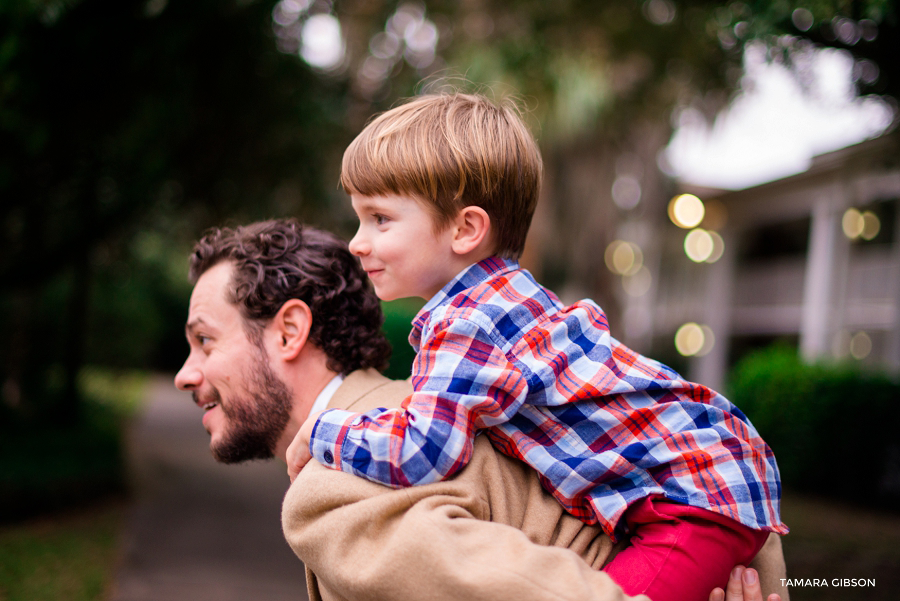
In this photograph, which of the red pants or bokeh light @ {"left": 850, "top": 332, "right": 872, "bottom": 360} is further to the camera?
bokeh light @ {"left": 850, "top": 332, "right": 872, "bottom": 360}

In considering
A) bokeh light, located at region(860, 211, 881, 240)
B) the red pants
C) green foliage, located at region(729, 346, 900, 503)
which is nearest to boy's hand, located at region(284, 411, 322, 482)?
the red pants

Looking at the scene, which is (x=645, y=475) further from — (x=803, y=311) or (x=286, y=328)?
(x=803, y=311)

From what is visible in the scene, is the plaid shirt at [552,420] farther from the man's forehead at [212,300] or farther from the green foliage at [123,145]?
the green foliage at [123,145]

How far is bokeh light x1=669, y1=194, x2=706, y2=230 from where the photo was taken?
17797 mm

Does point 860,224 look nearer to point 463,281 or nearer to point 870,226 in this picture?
point 870,226

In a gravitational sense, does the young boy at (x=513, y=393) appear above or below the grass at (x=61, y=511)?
above

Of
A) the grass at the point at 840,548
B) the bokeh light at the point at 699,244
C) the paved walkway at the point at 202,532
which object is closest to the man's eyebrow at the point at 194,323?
the paved walkway at the point at 202,532

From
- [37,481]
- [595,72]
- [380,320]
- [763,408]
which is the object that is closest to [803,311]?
[763,408]

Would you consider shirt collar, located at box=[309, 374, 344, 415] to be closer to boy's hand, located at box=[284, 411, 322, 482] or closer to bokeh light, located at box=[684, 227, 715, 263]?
boy's hand, located at box=[284, 411, 322, 482]

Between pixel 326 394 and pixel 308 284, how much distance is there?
1.12 feet

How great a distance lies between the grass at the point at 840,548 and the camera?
5.75 m

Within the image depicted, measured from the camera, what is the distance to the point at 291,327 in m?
2.15

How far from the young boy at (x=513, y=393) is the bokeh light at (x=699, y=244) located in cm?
1890

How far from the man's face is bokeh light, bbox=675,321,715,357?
19093 mm
